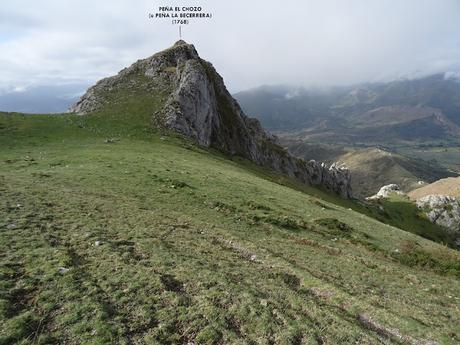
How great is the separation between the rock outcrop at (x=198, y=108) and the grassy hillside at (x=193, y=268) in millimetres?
37134

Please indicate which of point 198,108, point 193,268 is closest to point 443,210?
point 198,108

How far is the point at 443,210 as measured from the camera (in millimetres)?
127062

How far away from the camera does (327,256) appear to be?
26078 millimetres

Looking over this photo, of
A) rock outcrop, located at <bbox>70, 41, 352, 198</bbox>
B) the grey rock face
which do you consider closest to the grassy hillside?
rock outcrop, located at <bbox>70, 41, 352, 198</bbox>

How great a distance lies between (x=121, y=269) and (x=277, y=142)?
4374 inches

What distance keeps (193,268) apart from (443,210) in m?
133

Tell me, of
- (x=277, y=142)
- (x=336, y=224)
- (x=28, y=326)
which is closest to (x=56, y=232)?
(x=28, y=326)

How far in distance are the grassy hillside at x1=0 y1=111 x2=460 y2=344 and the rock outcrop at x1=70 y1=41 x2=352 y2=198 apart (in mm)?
37134

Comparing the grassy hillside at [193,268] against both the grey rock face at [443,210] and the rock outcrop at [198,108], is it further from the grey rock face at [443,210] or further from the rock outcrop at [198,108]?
the grey rock face at [443,210]

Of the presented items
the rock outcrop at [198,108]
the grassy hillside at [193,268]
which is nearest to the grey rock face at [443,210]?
the rock outcrop at [198,108]

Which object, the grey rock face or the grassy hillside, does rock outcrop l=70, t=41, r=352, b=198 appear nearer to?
the grassy hillside

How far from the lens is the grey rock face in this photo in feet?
407

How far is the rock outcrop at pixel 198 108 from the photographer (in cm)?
7688

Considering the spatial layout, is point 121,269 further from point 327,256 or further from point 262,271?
point 327,256
